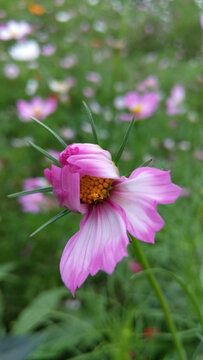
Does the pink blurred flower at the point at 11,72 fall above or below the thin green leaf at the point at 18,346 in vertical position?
below

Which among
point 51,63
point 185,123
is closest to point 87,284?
point 185,123

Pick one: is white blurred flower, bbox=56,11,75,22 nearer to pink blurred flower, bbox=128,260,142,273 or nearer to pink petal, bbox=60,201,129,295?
pink blurred flower, bbox=128,260,142,273

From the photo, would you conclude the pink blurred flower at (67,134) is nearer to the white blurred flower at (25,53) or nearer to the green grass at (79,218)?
the green grass at (79,218)

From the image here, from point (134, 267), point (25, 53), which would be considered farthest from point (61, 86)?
point (134, 267)

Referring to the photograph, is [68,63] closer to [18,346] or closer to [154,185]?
[18,346]

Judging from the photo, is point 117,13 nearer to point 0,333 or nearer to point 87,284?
point 87,284

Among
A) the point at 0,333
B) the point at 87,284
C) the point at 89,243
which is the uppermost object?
the point at 89,243

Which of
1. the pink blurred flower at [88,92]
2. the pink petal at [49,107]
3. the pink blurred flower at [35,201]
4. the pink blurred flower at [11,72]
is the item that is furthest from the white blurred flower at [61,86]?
the pink blurred flower at [35,201]
